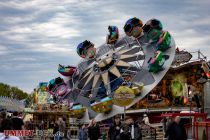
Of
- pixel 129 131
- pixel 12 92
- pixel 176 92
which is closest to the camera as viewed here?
pixel 129 131

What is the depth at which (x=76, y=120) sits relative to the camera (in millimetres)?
51938

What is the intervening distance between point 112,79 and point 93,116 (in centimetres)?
440

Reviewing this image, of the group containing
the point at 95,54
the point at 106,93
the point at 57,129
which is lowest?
the point at 57,129

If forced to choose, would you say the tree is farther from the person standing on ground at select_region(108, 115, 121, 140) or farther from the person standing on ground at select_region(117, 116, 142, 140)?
the person standing on ground at select_region(117, 116, 142, 140)

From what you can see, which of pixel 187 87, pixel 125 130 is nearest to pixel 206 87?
pixel 187 87

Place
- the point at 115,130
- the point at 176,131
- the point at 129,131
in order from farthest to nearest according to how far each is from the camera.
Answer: the point at 115,130 → the point at 129,131 → the point at 176,131

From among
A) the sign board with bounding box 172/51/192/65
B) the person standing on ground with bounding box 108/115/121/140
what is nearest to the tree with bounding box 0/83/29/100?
the sign board with bounding box 172/51/192/65

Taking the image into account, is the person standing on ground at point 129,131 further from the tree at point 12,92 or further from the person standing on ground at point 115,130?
the tree at point 12,92

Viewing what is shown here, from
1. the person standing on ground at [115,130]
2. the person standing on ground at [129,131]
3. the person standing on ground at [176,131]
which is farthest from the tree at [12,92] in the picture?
the person standing on ground at [176,131]

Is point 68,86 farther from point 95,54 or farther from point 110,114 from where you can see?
point 110,114

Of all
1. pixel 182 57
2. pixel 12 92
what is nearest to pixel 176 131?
pixel 182 57

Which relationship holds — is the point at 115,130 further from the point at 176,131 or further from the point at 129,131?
the point at 176,131

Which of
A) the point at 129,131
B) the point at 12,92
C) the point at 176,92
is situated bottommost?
the point at 129,131

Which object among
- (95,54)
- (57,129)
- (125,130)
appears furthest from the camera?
(95,54)
